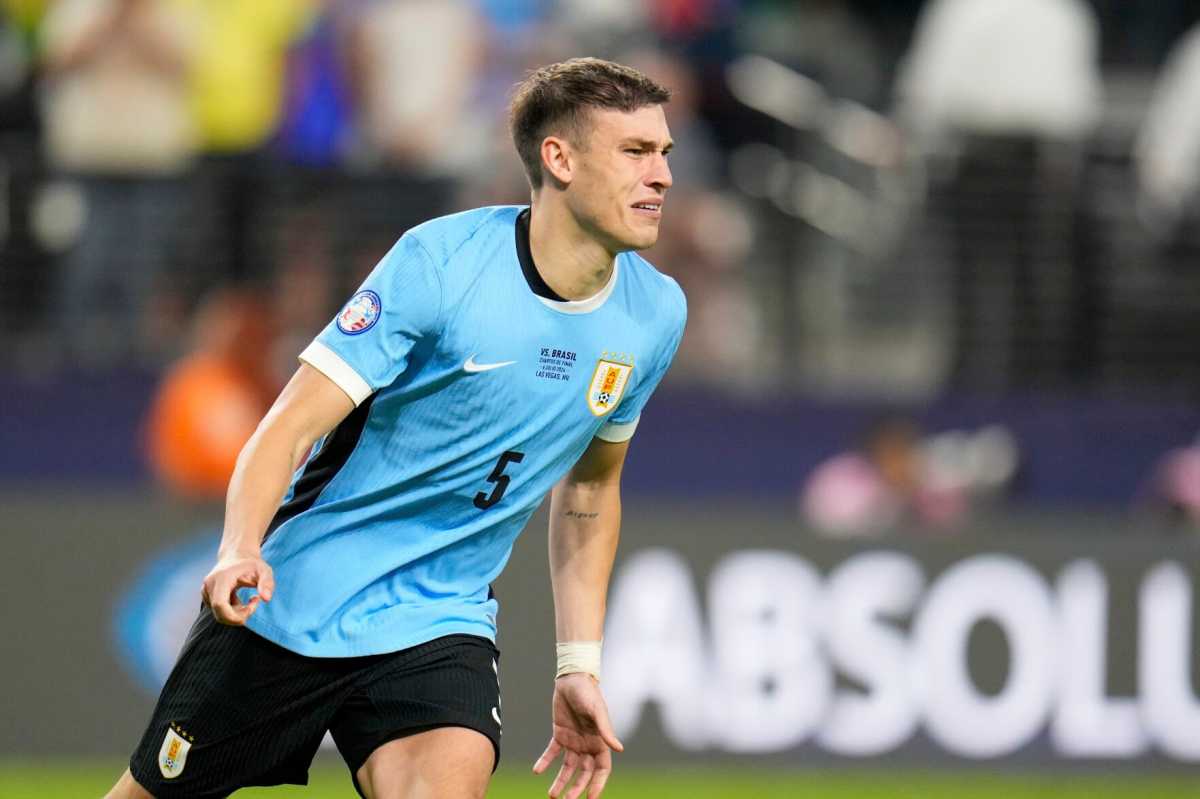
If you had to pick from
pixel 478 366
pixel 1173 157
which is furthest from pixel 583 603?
pixel 1173 157

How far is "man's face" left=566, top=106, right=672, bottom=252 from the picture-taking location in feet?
14.6

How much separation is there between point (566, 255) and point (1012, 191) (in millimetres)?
7012

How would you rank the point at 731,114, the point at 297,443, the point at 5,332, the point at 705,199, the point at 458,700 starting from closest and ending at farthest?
the point at 297,443, the point at 458,700, the point at 5,332, the point at 705,199, the point at 731,114

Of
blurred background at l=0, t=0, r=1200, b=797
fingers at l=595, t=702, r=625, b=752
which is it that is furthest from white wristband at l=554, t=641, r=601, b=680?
blurred background at l=0, t=0, r=1200, b=797

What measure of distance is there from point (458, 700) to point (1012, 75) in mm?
7485

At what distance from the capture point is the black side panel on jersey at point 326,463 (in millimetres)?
4484

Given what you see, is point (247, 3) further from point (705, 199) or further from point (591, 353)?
point (591, 353)

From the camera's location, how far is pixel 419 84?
10.8m

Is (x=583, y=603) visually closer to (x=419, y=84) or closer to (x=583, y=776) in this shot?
(x=583, y=776)

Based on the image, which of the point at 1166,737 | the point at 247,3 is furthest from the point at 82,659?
the point at 1166,737

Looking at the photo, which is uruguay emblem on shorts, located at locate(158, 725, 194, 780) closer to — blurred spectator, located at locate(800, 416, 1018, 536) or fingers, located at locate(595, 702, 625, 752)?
fingers, located at locate(595, 702, 625, 752)

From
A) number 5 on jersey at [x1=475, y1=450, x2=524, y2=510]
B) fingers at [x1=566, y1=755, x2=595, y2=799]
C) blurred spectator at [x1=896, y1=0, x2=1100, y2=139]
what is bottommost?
fingers at [x1=566, y1=755, x2=595, y2=799]

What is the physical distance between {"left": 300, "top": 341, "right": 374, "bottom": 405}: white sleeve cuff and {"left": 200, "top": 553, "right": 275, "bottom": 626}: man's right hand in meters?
0.46

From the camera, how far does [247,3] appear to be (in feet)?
35.0
